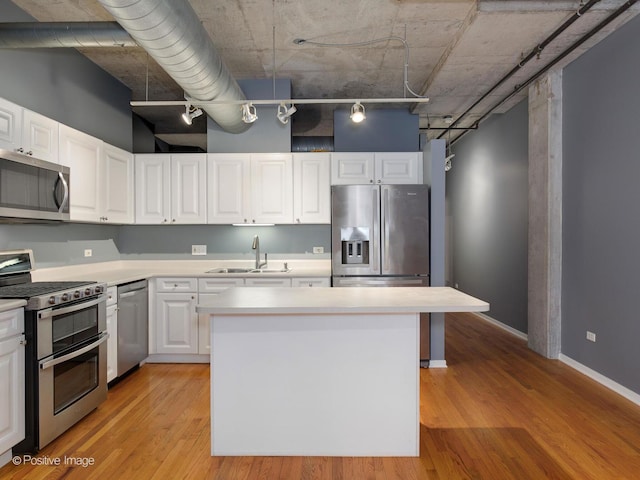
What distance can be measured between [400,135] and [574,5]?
7.50ft

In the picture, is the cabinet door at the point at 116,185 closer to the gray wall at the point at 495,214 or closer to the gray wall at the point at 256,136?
the gray wall at the point at 256,136

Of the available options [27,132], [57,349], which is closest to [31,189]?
[27,132]

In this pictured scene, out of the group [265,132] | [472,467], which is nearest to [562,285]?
[472,467]

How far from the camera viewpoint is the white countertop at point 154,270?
3285 mm

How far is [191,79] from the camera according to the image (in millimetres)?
2816

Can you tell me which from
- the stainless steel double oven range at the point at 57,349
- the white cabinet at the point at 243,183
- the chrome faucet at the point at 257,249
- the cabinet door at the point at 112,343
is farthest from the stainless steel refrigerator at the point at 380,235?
the stainless steel double oven range at the point at 57,349

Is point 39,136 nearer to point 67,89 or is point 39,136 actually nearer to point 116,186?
point 67,89

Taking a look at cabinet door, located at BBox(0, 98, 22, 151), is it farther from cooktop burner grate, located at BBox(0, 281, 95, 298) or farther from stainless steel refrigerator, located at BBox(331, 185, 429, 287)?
stainless steel refrigerator, located at BBox(331, 185, 429, 287)

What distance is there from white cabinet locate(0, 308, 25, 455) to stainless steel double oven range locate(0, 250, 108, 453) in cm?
3

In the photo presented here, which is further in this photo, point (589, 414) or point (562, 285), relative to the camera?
point (562, 285)

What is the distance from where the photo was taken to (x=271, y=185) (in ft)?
13.5

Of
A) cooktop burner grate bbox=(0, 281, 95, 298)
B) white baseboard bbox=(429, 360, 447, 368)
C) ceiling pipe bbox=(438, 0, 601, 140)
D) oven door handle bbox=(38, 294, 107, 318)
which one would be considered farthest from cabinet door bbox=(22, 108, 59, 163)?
ceiling pipe bbox=(438, 0, 601, 140)

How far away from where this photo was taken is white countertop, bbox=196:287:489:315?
1.94 metres

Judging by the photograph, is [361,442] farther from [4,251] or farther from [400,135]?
[400,135]
